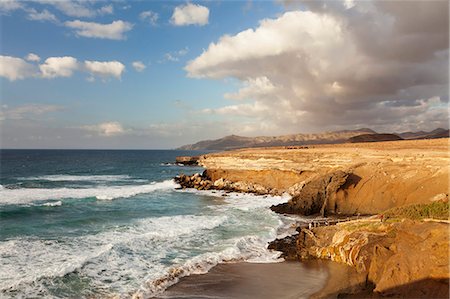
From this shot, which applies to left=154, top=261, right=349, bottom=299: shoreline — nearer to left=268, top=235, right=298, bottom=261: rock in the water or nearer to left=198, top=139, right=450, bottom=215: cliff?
left=268, top=235, right=298, bottom=261: rock in the water

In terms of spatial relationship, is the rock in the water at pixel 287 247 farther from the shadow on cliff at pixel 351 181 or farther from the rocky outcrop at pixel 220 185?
the rocky outcrop at pixel 220 185

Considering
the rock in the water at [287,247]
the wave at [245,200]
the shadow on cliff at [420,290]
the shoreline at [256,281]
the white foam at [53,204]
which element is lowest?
the shoreline at [256,281]

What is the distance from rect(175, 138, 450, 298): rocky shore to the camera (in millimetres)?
10930

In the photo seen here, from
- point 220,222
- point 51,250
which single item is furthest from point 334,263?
point 51,250

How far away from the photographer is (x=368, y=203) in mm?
27766

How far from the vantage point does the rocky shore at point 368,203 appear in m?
10.9

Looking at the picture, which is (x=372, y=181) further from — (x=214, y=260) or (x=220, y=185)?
(x=220, y=185)

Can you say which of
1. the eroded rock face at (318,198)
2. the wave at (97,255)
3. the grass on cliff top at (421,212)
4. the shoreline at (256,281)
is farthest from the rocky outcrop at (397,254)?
the eroded rock face at (318,198)

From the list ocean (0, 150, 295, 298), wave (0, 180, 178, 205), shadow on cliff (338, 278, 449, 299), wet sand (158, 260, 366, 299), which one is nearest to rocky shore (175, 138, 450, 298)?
shadow on cliff (338, 278, 449, 299)

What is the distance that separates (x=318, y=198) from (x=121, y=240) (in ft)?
55.5

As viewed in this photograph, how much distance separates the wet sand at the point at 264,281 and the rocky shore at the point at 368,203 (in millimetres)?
724

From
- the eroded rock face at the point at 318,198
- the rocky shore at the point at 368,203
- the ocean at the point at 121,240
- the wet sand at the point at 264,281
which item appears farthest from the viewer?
the eroded rock face at the point at 318,198

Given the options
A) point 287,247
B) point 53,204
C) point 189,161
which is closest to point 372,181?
point 287,247

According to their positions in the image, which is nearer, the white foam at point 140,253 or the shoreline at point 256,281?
the shoreline at point 256,281
